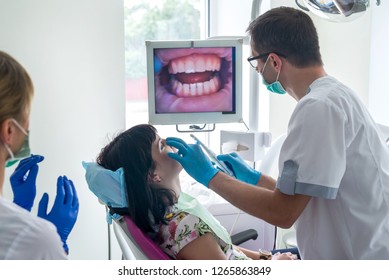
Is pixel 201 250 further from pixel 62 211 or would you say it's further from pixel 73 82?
pixel 73 82

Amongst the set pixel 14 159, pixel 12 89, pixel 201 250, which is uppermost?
pixel 12 89

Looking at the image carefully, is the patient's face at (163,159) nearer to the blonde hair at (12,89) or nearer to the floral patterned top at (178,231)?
the floral patterned top at (178,231)

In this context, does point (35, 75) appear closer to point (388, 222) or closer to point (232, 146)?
point (232, 146)

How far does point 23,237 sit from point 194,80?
4.23 ft

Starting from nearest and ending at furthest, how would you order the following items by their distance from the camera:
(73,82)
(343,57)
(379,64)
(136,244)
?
(136,244), (73,82), (379,64), (343,57)

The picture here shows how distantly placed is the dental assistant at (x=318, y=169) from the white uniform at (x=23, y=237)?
59 cm

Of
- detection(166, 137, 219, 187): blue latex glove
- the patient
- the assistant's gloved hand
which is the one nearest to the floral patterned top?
the patient

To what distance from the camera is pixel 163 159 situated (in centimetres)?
161

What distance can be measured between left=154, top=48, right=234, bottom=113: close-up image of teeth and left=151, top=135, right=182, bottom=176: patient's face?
509mm

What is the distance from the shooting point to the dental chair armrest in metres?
2.02

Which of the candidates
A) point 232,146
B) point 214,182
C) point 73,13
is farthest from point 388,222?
point 73,13

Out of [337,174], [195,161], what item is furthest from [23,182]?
[337,174]

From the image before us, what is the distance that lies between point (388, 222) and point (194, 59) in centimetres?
111

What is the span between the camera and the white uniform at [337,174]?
1.29m
